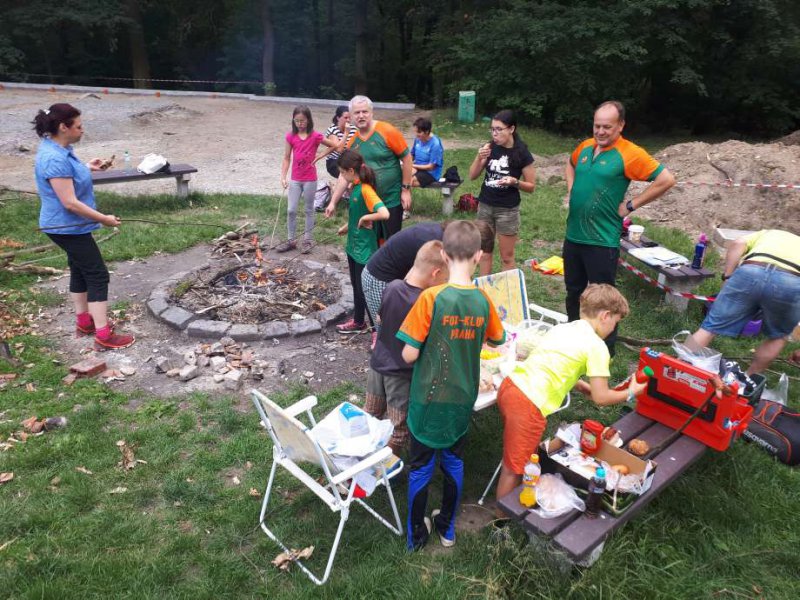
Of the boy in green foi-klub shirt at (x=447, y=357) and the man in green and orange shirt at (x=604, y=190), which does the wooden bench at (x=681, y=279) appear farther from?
Result: the boy in green foi-klub shirt at (x=447, y=357)

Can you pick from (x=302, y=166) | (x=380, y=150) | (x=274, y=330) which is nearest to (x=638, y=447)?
(x=274, y=330)

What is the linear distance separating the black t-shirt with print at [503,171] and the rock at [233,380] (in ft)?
9.69

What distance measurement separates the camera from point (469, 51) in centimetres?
1919

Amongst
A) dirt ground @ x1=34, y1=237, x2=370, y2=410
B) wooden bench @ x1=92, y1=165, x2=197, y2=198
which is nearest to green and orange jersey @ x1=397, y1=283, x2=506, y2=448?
dirt ground @ x1=34, y1=237, x2=370, y2=410

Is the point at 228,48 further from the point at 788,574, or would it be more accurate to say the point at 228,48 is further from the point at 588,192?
the point at 788,574

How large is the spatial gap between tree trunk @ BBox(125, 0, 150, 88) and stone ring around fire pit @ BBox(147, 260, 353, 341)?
21.7 metres

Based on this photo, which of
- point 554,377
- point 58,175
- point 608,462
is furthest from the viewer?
point 58,175

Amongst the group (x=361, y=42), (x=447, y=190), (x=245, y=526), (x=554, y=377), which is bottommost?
(x=245, y=526)

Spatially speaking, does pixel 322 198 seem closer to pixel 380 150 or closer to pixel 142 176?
pixel 142 176

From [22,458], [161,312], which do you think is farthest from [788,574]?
[161,312]

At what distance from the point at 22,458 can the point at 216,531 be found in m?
1.51

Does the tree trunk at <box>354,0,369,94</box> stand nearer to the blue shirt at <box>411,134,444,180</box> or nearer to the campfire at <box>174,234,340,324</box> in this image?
the blue shirt at <box>411,134,444,180</box>

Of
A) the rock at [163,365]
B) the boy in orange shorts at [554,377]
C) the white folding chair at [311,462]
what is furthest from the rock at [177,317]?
the boy in orange shorts at [554,377]

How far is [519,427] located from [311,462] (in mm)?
1112
